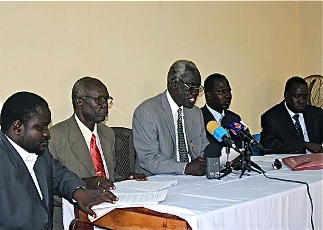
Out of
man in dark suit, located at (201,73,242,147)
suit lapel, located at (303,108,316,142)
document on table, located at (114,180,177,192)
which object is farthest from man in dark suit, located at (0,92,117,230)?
suit lapel, located at (303,108,316,142)

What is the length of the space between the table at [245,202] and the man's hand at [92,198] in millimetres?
199

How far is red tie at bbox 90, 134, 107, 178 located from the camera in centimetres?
308

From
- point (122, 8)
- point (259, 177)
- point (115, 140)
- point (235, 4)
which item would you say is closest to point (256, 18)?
point (235, 4)

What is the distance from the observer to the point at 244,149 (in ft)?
9.26

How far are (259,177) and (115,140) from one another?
1.13 meters

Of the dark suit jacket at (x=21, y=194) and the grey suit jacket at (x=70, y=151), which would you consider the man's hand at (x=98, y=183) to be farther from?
the grey suit jacket at (x=70, y=151)

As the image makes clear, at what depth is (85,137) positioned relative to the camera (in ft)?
10.3

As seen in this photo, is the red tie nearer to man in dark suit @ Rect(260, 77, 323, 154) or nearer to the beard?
the beard

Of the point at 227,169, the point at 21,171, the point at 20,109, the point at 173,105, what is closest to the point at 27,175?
the point at 21,171

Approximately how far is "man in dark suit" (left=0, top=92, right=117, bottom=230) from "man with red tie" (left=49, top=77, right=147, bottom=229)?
471 mm

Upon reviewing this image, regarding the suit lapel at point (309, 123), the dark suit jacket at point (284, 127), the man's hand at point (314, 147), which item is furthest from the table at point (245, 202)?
the suit lapel at point (309, 123)

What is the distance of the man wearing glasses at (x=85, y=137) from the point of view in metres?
2.96

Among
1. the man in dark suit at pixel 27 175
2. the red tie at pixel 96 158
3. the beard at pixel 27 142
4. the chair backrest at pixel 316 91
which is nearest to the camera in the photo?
the man in dark suit at pixel 27 175

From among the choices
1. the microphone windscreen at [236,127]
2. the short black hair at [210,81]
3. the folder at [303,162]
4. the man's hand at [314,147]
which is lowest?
the man's hand at [314,147]
